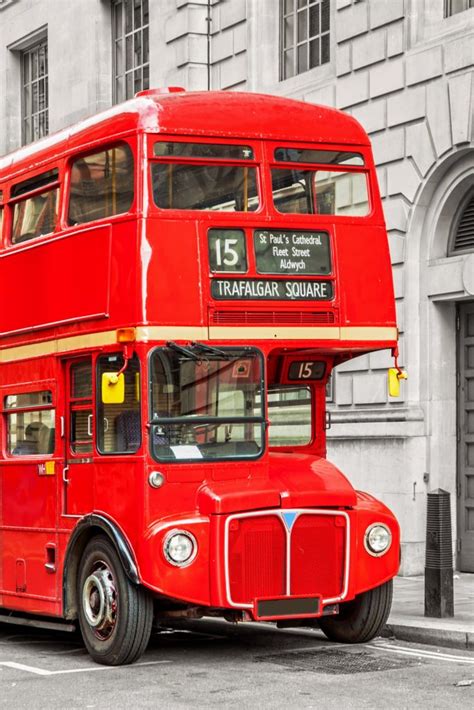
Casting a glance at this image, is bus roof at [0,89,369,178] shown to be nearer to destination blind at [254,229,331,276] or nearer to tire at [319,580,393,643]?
destination blind at [254,229,331,276]

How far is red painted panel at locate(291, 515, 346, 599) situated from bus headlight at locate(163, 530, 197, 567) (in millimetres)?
799

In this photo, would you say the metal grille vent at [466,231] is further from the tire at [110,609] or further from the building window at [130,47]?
the building window at [130,47]

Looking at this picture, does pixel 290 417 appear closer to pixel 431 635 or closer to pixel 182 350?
pixel 182 350

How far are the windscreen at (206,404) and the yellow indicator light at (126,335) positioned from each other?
0.21 meters

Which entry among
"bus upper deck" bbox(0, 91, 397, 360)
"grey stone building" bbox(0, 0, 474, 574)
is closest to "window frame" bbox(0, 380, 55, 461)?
"bus upper deck" bbox(0, 91, 397, 360)

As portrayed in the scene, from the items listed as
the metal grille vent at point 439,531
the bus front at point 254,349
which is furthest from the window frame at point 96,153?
the metal grille vent at point 439,531

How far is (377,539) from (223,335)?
6.53 feet

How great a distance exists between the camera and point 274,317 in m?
11.2

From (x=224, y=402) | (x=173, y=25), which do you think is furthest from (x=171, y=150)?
(x=173, y=25)

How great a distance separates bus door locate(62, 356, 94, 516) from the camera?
11516 mm

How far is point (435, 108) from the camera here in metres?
16.7

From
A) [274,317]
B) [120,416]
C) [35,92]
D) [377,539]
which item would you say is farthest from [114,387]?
[35,92]

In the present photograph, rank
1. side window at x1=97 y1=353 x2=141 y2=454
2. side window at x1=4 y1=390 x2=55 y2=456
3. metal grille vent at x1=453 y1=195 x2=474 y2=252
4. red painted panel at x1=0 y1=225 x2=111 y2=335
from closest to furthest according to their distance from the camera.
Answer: side window at x1=97 y1=353 x2=141 y2=454 < red painted panel at x1=0 y1=225 x2=111 y2=335 < side window at x1=4 y1=390 x2=55 y2=456 < metal grille vent at x1=453 y1=195 x2=474 y2=252

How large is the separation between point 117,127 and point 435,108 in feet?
21.2
